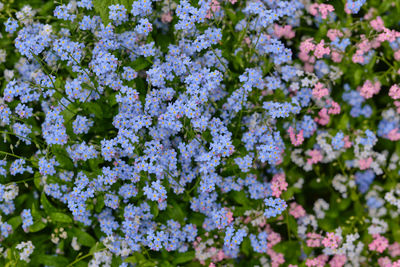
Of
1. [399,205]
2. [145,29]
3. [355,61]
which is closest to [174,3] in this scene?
[145,29]

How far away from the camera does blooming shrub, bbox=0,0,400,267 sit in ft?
12.5

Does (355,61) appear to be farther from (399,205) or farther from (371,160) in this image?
(399,205)

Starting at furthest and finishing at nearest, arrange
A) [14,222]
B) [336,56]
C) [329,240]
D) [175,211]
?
[336,56]
[329,240]
[14,222]
[175,211]

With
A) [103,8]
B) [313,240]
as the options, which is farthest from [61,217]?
[313,240]

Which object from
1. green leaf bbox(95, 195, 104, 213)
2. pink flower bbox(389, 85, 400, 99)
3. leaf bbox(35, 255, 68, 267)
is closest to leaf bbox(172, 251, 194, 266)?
green leaf bbox(95, 195, 104, 213)

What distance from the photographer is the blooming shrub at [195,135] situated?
3.82 metres

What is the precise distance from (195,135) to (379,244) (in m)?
2.62

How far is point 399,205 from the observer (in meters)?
4.89

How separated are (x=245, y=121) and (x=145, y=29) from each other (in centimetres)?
137

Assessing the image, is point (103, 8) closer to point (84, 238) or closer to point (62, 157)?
point (62, 157)

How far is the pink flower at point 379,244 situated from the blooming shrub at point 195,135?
0.08 ft

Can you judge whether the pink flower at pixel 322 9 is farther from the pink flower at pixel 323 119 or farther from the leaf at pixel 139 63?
the leaf at pixel 139 63

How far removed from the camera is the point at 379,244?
4.97 meters

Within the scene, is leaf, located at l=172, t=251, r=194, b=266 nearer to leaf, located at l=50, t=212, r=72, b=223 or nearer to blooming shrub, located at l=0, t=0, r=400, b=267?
blooming shrub, located at l=0, t=0, r=400, b=267
